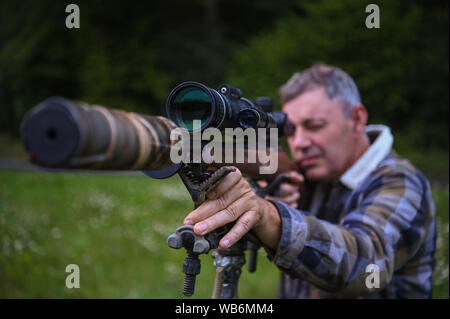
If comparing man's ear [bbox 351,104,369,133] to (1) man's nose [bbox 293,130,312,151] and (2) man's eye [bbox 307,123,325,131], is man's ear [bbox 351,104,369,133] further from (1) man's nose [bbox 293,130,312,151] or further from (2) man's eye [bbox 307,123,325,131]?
(1) man's nose [bbox 293,130,312,151]

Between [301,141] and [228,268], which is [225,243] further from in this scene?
[301,141]

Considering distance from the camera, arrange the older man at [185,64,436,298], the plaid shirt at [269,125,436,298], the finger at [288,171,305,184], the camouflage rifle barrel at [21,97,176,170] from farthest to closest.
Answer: the finger at [288,171,305,184]
the plaid shirt at [269,125,436,298]
the older man at [185,64,436,298]
the camouflage rifle barrel at [21,97,176,170]

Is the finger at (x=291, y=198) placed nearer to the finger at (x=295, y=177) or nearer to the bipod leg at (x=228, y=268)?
the finger at (x=295, y=177)

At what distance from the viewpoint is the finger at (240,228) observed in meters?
1.69

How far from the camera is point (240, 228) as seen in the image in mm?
1730

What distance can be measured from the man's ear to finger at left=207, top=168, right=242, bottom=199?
186cm

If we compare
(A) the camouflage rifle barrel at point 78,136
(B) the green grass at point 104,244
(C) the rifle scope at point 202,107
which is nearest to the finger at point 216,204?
(C) the rifle scope at point 202,107

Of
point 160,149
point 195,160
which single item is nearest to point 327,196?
point 195,160

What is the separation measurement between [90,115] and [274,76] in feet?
38.0

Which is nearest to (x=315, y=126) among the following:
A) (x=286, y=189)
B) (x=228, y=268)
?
(x=286, y=189)

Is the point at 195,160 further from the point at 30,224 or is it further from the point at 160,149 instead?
the point at 30,224

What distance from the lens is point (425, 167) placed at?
887cm

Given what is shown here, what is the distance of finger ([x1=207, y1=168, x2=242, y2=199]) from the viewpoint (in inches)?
66.7

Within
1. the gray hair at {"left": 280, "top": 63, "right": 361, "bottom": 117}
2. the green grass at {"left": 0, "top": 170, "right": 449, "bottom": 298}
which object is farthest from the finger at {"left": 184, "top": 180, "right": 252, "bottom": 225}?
the green grass at {"left": 0, "top": 170, "right": 449, "bottom": 298}
